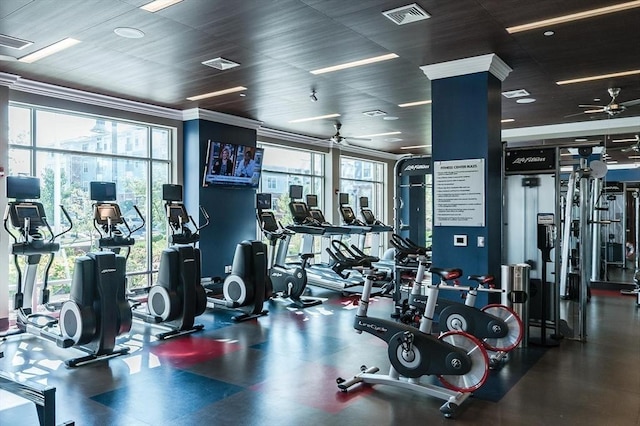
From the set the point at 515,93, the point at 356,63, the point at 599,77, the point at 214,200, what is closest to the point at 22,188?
the point at 214,200

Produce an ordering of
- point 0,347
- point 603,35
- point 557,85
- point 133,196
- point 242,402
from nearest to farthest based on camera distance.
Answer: point 242,402, point 603,35, point 0,347, point 557,85, point 133,196

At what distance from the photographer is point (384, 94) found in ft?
A: 24.1

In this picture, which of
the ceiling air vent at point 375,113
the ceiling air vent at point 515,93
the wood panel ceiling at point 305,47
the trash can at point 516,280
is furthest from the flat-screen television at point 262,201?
the trash can at point 516,280

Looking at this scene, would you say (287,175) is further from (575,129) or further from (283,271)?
(575,129)

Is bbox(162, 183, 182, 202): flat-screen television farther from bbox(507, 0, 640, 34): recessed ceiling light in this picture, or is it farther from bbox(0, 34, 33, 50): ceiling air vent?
bbox(507, 0, 640, 34): recessed ceiling light

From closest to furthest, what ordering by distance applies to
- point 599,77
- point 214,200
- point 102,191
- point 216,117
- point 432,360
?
point 432,360, point 599,77, point 102,191, point 216,117, point 214,200

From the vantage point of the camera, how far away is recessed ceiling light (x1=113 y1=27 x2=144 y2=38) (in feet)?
15.4

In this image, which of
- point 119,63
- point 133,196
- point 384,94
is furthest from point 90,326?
point 384,94

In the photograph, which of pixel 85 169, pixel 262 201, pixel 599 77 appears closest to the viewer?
pixel 599 77

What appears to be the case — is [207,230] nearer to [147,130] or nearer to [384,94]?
[147,130]

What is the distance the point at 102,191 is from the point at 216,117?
2.92 meters

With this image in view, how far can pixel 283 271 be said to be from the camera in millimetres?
7867

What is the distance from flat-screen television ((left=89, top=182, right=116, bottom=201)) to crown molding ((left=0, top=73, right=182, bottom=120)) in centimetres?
158

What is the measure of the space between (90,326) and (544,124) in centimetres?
909
